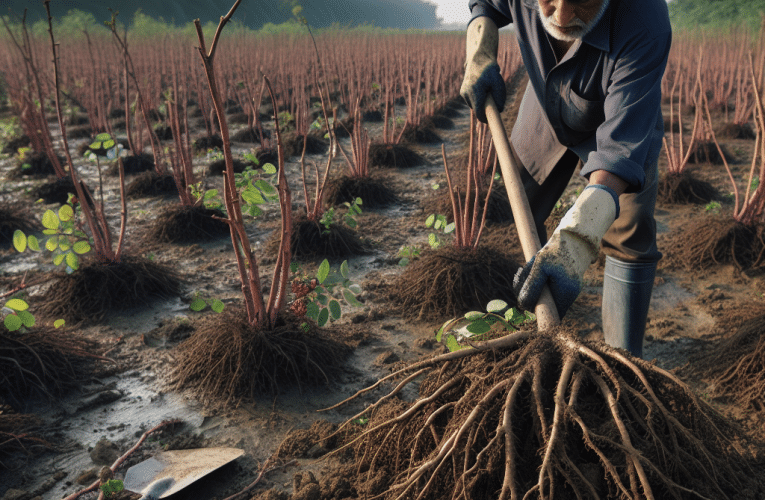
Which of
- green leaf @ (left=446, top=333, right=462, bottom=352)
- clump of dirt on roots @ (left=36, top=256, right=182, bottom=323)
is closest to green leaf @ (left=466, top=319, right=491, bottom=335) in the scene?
green leaf @ (left=446, top=333, right=462, bottom=352)

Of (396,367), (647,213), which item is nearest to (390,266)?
(396,367)

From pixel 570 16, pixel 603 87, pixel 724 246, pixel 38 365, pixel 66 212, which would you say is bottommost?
pixel 38 365

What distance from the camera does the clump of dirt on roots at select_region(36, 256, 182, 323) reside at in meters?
2.65

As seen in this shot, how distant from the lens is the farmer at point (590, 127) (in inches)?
54.1

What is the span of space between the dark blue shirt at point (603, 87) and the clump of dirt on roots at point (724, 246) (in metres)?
1.71

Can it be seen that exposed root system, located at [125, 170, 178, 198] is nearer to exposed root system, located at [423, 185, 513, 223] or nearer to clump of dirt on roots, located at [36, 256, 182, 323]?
clump of dirt on roots, located at [36, 256, 182, 323]

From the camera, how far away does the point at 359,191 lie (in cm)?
450

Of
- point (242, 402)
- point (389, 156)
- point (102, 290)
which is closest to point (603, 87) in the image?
point (242, 402)

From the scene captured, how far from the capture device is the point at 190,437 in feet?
5.75

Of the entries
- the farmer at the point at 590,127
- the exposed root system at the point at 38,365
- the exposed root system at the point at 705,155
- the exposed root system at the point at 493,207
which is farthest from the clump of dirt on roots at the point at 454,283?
the exposed root system at the point at 705,155

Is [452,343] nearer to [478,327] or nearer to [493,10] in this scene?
[478,327]

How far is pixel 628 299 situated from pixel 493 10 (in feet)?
4.44

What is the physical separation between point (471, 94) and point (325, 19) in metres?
64.4

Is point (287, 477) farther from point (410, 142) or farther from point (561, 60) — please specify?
point (410, 142)
